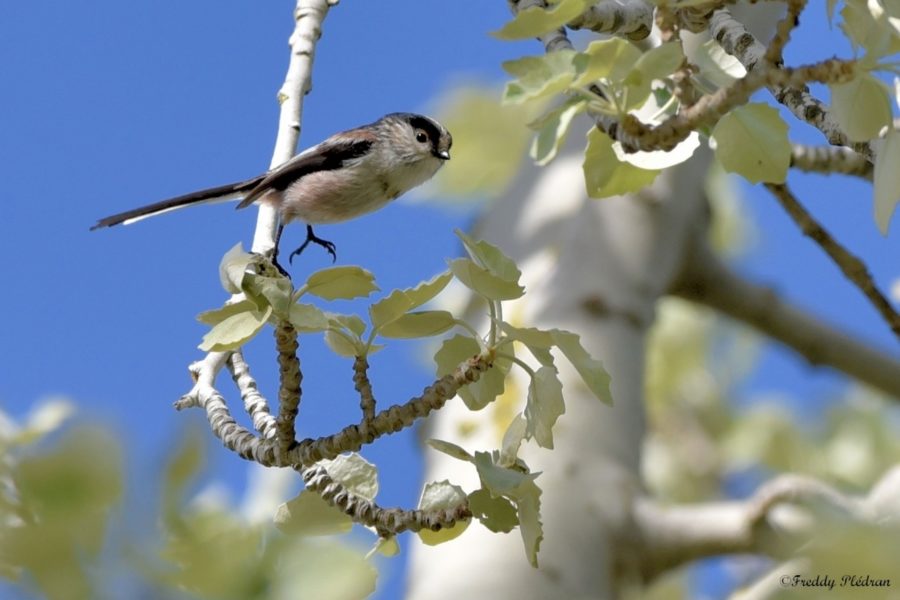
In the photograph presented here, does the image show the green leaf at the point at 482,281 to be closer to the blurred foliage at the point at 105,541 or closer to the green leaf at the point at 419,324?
the green leaf at the point at 419,324

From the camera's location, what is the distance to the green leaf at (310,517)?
5.39 feet

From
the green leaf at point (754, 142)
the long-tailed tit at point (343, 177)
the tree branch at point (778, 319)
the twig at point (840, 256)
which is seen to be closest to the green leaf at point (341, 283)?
the green leaf at point (754, 142)

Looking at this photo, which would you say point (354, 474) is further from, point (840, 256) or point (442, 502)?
point (840, 256)

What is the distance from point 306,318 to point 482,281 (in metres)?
0.24

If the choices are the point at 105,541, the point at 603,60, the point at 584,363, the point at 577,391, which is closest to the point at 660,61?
the point at 603,60

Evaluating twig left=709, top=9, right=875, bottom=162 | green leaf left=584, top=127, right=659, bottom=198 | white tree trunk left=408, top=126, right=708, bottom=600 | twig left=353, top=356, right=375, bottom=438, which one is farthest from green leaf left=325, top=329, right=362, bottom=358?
white tree trunk left=408, top=126, right=708, bottom=600

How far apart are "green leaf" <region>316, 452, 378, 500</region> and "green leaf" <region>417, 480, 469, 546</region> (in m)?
0.09

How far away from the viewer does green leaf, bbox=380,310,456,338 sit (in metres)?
1.52

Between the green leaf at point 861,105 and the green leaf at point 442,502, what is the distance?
0.79 meters

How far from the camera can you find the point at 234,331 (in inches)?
55.4

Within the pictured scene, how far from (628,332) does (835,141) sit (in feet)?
8.00

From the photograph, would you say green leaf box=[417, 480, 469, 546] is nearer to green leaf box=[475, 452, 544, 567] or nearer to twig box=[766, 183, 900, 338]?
green leaf box=[475, 452, 544, 567]

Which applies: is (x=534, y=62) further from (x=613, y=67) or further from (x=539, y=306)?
(x=539, y=306)

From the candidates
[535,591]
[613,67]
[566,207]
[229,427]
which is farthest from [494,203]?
[613,67]
